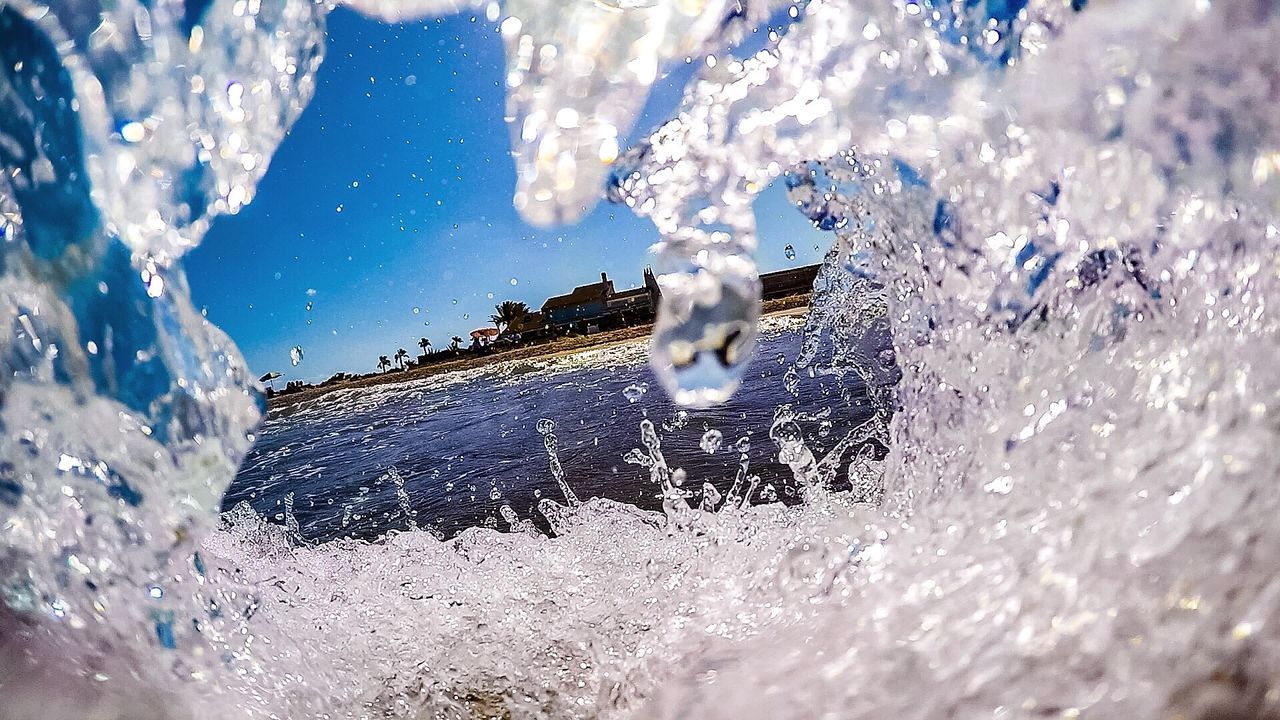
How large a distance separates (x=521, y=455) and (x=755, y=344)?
26.1 feet

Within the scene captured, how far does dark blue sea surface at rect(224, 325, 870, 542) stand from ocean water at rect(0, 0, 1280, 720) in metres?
2.60

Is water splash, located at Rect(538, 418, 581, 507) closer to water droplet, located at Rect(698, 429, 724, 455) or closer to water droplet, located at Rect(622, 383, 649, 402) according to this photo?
water droplet, located at Rect(698, 429, 724, 455)

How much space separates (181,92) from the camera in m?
1.91

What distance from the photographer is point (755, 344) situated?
1.51 metres

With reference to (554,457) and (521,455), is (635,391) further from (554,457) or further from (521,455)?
(554,457)

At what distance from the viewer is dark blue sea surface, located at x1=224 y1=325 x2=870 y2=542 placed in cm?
633

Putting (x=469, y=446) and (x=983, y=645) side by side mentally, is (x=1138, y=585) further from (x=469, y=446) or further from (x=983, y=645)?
(x=469, y=446)

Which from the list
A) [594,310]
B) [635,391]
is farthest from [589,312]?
[635,391]

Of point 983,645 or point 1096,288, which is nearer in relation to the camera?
point 983,645

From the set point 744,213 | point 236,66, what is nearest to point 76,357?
point 236,66

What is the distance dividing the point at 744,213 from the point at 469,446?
379 inches

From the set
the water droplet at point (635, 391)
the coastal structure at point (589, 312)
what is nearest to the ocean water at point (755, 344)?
the water droplet at point (635, 391)

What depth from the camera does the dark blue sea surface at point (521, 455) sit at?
6.33 metres

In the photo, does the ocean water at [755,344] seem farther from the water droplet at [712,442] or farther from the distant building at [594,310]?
the distant building at [594,310]
